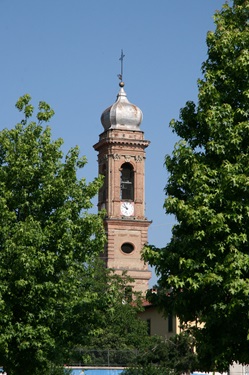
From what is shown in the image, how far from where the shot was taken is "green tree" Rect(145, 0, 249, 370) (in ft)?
69.7

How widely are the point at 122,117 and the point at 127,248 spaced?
13.3 meters

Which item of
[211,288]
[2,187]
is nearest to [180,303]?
[211,288]

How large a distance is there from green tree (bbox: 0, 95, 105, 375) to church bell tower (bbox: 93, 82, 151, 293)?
5543 cm

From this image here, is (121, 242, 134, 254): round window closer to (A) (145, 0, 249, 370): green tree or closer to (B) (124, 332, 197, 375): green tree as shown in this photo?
(B) (124, 332, 197, 375): green tree

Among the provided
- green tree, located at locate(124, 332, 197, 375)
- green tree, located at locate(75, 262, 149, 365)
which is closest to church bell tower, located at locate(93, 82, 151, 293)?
green tree, located at locate(75, 262, 149, 365)

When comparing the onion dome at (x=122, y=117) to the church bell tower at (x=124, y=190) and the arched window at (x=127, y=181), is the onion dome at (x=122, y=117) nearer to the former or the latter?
the church bell tower at (x=124, y=190)

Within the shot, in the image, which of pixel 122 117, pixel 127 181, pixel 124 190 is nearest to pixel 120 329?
pixel 124 190

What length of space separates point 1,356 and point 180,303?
704cm

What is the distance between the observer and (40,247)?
26625mm

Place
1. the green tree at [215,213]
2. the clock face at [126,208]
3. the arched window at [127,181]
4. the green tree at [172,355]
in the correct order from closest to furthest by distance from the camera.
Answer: the green tree at [215,213], the green tree at [172,355], the clock face at [126,208], the arched window at [127,181]

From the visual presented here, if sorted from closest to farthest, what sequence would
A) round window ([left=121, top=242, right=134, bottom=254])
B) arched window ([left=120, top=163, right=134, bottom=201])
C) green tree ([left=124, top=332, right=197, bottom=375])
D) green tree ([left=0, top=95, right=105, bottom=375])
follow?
green tree ([left=0, top=95, right=105, bottom=375]), green tree ([left=124, top=332, right=197, bottom=375]), round window ([left=121, top=242, right=134, bottom=254]), arched window ([left=120, top=163, right=134, bottom=201])

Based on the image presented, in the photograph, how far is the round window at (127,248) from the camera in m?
85.6

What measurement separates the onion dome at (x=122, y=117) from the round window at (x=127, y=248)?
11611 mm

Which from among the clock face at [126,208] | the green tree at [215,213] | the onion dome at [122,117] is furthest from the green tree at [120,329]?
the green tree at [215,213]
